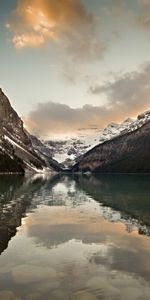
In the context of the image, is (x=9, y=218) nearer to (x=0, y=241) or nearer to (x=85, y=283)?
(x=0, y=241)

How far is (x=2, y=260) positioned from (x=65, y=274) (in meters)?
4.23

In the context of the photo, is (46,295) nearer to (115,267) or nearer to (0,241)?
(115,267)

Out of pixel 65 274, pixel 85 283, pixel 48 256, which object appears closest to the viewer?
pixel 85 283

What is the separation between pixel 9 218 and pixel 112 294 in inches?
858

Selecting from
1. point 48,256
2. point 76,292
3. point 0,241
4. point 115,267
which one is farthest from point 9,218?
point 76,292

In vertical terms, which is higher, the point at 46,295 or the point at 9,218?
the point at 9,218

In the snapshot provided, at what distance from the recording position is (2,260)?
20953 mm

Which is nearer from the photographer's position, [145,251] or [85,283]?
[85,283]

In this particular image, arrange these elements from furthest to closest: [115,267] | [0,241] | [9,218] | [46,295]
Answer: [9,218] < [0,241] < [115,267] < [46,295]

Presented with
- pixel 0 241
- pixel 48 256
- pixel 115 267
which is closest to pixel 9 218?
pixel 0 241

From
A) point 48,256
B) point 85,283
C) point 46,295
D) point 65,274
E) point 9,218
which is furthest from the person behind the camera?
point 9,218

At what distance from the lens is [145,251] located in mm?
23547

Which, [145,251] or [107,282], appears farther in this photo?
[145,251]

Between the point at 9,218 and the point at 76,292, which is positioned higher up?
the point at 9,218
